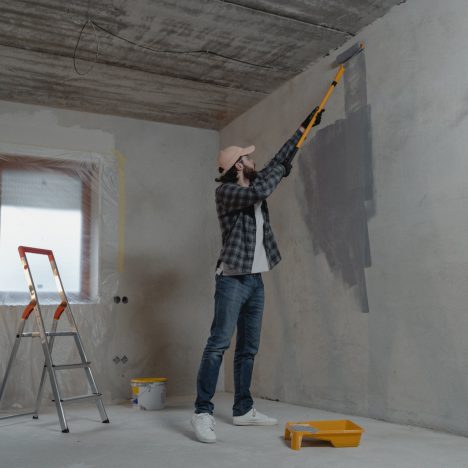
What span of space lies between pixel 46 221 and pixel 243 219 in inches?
72.5

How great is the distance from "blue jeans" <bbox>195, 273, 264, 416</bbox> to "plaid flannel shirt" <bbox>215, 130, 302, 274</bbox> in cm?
10

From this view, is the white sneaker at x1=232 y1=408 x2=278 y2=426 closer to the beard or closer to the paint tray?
the paint tray

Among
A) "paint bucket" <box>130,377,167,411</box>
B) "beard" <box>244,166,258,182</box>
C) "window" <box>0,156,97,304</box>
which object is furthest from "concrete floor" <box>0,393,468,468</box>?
"beard" <box>244,166,258,182</box>

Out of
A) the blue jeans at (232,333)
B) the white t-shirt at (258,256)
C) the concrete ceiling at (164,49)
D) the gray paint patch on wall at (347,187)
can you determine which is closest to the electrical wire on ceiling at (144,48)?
the concrete ceiling at (164,49)

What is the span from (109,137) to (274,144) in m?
1.28

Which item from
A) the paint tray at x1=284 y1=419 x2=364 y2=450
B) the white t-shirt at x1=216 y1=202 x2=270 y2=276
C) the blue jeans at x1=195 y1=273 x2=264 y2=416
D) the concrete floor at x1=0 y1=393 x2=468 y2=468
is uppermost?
the white t-shirt at x1=216 y1=202 x2=270 y2=276

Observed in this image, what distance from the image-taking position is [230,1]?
284 centimetres

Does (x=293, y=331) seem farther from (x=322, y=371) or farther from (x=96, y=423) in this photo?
(x=96, y=423)

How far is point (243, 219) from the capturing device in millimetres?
2721

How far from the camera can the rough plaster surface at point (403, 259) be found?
2.53m

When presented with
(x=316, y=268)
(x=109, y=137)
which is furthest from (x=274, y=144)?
(x=109, y=137)

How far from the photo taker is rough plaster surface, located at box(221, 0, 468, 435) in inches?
99.7

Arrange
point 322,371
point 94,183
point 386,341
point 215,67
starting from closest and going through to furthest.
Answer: point 386,341
point 322,371
point 215,67
point 94,183

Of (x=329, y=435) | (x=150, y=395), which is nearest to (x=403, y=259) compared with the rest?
(x=329, y=435)
